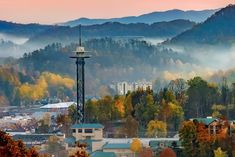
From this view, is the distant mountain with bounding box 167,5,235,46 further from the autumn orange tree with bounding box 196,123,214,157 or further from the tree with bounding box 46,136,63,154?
the autumn orange tree with bounding box 196,123,214,157

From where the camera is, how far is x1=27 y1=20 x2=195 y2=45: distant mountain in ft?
155

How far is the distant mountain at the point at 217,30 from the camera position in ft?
133

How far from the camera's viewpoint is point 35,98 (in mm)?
32562

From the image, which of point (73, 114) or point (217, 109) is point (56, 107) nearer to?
point (73, 114)

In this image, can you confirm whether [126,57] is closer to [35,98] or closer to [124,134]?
[35,98]

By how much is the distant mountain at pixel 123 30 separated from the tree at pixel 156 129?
96.3ft

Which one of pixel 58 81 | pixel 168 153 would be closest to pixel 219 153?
pixel 168 153

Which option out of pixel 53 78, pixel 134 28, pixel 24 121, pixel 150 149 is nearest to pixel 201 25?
pixel 134 28

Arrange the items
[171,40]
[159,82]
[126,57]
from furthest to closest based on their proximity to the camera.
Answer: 1. [171,40]
2. [126,57]
3. [159,82]

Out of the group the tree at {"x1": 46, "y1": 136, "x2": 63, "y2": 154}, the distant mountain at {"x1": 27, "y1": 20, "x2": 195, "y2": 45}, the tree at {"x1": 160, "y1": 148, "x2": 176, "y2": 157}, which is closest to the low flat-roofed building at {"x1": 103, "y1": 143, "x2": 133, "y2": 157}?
the tree at {"x1": 46, "y1": 136, "x2": 63, "y2": 154}

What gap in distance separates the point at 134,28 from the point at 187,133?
115 feet

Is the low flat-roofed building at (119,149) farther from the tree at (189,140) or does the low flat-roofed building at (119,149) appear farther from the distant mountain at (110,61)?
the distant mountain at (110,61)

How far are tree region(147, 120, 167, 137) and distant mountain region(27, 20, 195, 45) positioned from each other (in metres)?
29.3

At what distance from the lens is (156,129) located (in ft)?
54.5
